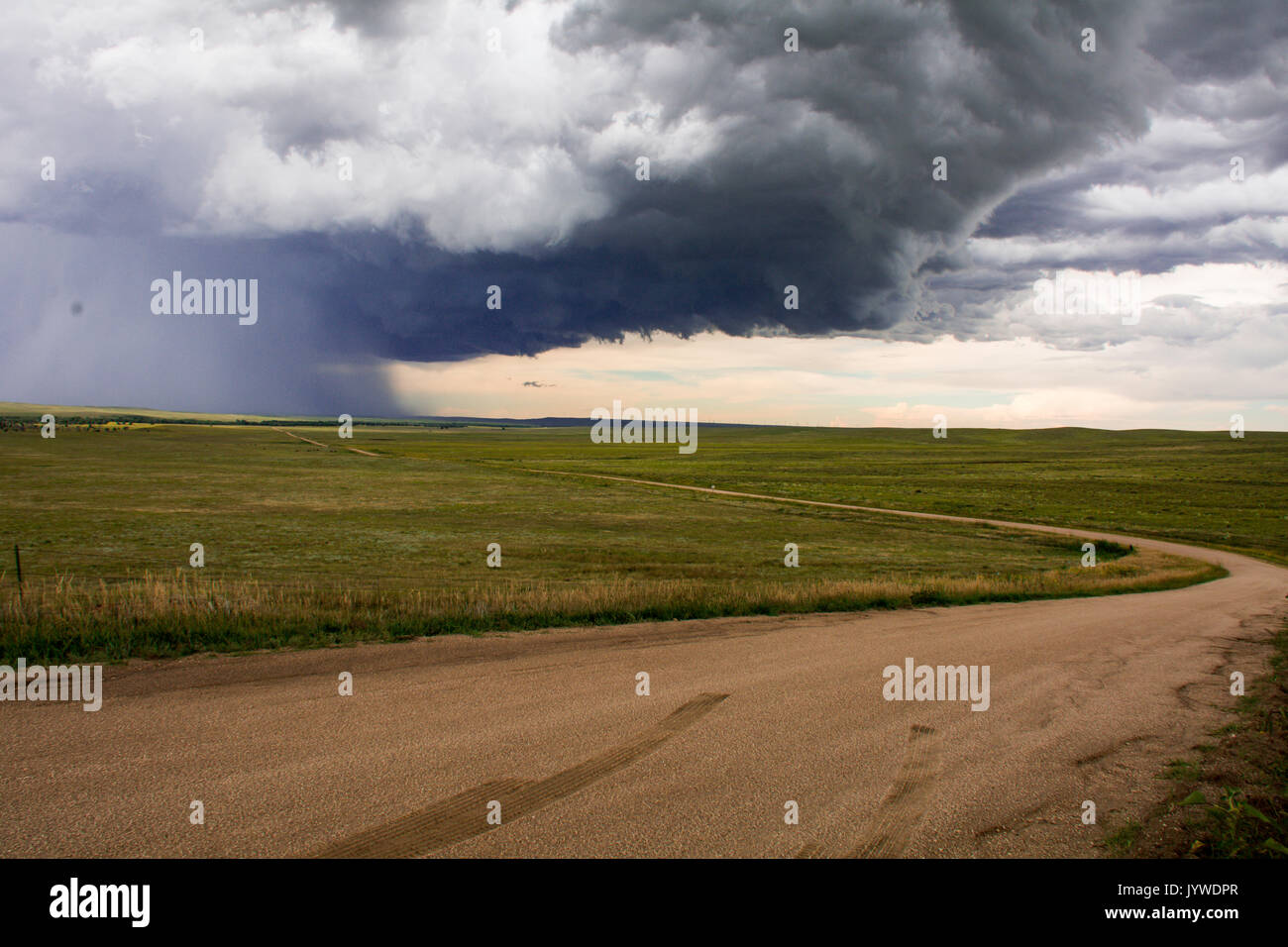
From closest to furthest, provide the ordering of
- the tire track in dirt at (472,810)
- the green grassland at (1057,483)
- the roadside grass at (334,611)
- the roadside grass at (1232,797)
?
the tire track in dirt at (472,810) < the roadside grass at (1232,797) < the roadside grass at (334,611) < the green grassland at (1057,483)

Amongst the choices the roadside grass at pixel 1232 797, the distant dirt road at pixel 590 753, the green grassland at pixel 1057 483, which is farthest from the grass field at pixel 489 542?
the roadside grass at pixel 1232 797

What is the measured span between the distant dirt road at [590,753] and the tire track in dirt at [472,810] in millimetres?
24

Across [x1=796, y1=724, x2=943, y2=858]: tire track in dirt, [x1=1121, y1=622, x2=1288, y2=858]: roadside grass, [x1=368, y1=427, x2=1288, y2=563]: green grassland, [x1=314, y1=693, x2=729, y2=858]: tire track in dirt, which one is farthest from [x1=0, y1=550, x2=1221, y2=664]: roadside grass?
[x1=368, y1=427, x2=1288, y2=563]: green grassland

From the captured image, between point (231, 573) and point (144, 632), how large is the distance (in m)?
16.6

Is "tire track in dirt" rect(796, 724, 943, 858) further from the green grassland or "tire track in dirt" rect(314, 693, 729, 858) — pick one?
the green grassland

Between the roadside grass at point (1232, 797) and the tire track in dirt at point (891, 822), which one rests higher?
the tire track in dirt at point (891, 822)

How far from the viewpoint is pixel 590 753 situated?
7.91 meters

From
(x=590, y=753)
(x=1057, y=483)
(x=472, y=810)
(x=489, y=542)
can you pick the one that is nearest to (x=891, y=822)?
(x=590, y=753)

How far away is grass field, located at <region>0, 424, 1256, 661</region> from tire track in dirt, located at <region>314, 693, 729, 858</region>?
6.81m

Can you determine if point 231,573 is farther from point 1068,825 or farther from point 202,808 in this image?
point 1068,825

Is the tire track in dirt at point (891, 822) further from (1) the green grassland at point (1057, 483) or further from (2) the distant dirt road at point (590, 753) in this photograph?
(1) the green grassland at point (1057, 483)

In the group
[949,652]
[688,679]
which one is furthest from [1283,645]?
[688,679]

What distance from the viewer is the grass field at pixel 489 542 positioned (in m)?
14.0

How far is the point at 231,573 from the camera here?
26.9 metres
